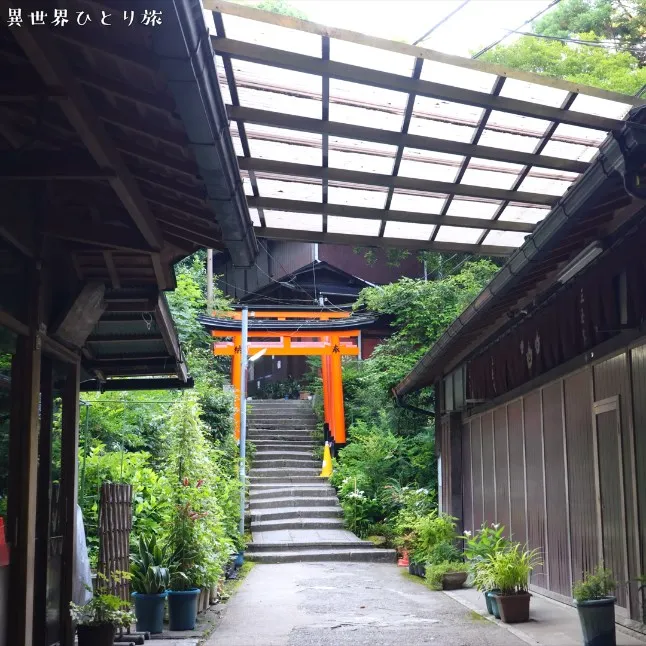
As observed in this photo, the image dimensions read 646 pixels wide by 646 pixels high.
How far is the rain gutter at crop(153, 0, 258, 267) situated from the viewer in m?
3.57

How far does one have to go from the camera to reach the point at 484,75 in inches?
327

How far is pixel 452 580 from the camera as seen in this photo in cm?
1323

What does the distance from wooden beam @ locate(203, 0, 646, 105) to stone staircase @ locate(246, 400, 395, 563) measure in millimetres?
12080

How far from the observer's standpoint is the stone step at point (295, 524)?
20.1 meters

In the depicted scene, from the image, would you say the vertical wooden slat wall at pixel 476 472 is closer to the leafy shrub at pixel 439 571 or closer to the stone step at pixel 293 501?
the leafy shrub at pixel 439 571

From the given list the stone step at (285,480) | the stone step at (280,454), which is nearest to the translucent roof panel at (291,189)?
the stone step at (285,480)

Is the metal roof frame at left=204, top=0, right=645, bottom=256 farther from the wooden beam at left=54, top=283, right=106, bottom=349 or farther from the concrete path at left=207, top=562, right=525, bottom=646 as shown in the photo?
the concrete path at left=207, top=562, right=525, bottom=646

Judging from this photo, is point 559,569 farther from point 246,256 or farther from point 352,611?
point 246,256

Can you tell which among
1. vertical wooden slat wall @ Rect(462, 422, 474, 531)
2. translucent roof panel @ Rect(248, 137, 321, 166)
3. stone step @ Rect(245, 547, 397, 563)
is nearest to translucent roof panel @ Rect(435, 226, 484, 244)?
translucent roof panel @ Rect(248, 137, 321, 166)

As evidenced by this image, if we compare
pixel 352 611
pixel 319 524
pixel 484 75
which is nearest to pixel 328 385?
pixel 319 524

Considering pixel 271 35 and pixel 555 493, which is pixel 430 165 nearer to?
pixel 271 35

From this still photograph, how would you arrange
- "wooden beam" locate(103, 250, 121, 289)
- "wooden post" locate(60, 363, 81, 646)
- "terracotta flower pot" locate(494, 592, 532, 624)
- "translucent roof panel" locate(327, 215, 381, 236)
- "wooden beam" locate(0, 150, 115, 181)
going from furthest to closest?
Answer: "translucent roof panel" locate(327, 215, 381, 236) → "terracotta flower pot" locate(494, 592, 532, 624) → "wooden post" locate(60, 363, 81, 646) → "wooden beam" locate(103, 250, 121, 289) → "wooden beam" locate(0, 150, 115, 181)

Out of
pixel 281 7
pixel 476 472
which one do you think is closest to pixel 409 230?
pixel 476 472

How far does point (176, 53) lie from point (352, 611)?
357 inches
